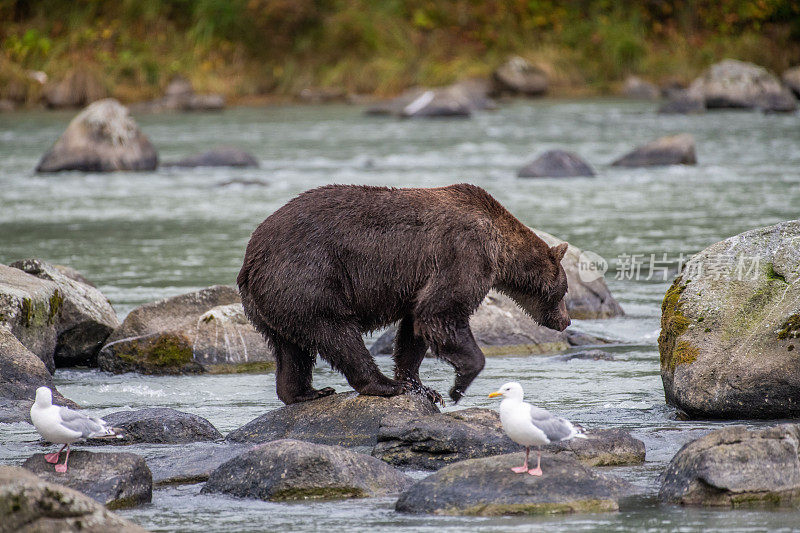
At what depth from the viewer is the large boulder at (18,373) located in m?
7.81

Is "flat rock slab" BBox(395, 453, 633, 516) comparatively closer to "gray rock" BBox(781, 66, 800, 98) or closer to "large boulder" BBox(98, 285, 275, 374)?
"large boulder" BBox(98, 285, 275, 374)

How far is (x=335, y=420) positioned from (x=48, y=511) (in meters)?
2.55

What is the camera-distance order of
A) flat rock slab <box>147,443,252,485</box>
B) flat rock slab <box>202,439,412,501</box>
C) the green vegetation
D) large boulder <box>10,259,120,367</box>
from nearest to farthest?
flat rock slab <box>202,439,412,501</box> < flat rock slab <box>147,443,252,485</box> < large boulder <box>10,259,120,367</box> < the green vegetation

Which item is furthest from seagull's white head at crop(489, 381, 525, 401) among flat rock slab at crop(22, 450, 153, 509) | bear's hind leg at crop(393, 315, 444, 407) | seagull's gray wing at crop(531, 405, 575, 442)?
flat rock slab at crop(22, 450, 153, 509)

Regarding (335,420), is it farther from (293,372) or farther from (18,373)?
(18,373)

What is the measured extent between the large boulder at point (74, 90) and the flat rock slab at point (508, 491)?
34481 millimetres

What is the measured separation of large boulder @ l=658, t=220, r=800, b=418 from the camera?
7.17 meters

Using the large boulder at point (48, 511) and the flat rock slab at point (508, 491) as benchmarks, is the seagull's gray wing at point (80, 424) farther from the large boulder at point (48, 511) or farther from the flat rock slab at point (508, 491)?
the flat rock slab at point (508, 491)

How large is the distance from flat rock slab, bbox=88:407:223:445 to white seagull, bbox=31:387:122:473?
0.88 metres

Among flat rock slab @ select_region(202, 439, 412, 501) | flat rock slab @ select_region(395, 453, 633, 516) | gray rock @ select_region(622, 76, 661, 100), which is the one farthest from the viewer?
gray rock @ select_region(622, 76, 661, 100)

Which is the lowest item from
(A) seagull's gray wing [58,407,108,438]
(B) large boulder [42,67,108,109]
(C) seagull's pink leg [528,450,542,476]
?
(C) seagull's pink leg [528,450,542,476]

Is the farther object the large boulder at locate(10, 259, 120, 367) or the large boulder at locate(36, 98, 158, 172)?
the large boulder at locate(36, 98, 158, 172)

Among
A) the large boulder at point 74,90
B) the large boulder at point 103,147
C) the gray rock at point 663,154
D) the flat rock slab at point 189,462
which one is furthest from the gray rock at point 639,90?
the flat rock slab at point 189,462

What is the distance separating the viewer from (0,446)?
677 centimetres
